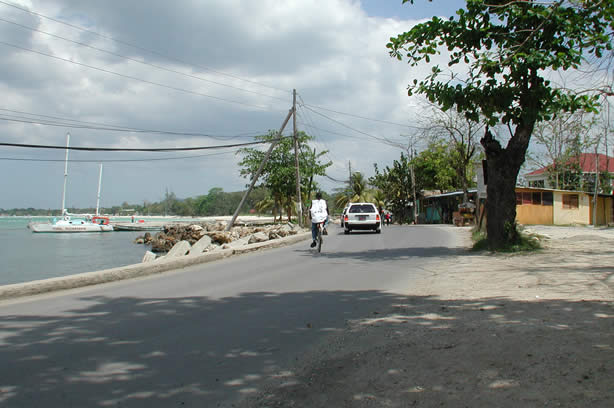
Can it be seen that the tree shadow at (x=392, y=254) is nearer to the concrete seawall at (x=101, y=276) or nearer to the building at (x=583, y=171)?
the concrete seawall at (x=101, y=276)

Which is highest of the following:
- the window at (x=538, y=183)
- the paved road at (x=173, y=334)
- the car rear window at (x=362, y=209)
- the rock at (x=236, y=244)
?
the window at (x=538, y=183)

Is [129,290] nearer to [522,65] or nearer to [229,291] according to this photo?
[229,291]

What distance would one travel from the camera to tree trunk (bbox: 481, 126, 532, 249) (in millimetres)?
12898

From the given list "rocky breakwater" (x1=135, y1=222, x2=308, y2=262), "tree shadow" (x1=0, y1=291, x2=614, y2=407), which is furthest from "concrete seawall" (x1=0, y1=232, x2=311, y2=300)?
"rocky breakwater" (x1=135, y1=222, x2=308, y2=262)

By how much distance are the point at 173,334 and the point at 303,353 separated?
1.62 meters

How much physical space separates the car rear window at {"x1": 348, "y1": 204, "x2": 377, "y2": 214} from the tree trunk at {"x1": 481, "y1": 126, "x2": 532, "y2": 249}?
42.4 feet

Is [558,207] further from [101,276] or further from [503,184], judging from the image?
[101,276]

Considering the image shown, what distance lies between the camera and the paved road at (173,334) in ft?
12.6

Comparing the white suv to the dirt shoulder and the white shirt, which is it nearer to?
the white shirt

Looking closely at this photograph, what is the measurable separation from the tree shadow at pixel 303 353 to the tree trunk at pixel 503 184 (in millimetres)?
7225

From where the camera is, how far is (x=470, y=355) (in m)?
4.25

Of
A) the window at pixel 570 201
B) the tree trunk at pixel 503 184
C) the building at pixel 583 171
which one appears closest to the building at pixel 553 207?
the window at pixel 570 201

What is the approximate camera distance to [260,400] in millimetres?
3623

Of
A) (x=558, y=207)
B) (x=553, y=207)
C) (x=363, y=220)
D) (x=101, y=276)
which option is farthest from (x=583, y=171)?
(x=101, y=276)
